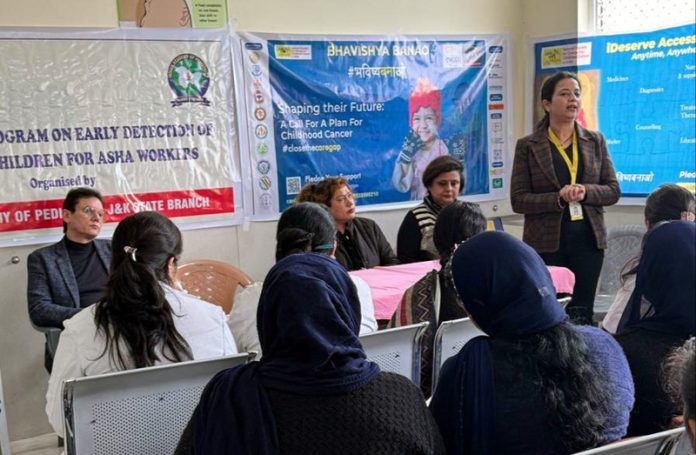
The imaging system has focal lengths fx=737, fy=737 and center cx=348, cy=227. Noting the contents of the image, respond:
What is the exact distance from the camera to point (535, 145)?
12.4 feet

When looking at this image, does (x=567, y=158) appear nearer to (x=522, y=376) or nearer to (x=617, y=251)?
(x=617, y=251)

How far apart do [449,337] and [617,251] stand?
2.44 m

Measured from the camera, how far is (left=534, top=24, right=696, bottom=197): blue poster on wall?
14.7ft

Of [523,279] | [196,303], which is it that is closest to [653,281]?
[523,279]

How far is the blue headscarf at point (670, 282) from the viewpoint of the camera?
70.7 inches

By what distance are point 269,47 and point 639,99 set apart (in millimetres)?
2353

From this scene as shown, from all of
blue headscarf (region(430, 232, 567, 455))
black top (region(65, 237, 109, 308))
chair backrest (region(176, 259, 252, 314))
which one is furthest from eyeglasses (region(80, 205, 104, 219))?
blue headscarf (region(430, 232, 567, 455))

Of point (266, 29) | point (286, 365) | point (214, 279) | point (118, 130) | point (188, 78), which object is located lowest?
point (214, 279)

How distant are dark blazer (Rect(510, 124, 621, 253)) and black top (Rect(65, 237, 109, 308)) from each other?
7.01 feet

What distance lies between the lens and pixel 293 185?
4461 millimetres

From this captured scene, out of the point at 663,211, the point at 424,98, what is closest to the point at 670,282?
the point at 663,211

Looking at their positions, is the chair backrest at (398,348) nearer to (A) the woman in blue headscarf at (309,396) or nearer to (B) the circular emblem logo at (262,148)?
(A) the woman in blue headscarf at (309,396)

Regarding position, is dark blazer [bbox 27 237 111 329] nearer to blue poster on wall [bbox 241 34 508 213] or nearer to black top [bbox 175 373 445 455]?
blue poster on wall [bbox 241 34 508 213]

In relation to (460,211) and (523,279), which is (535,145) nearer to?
(460,211)
